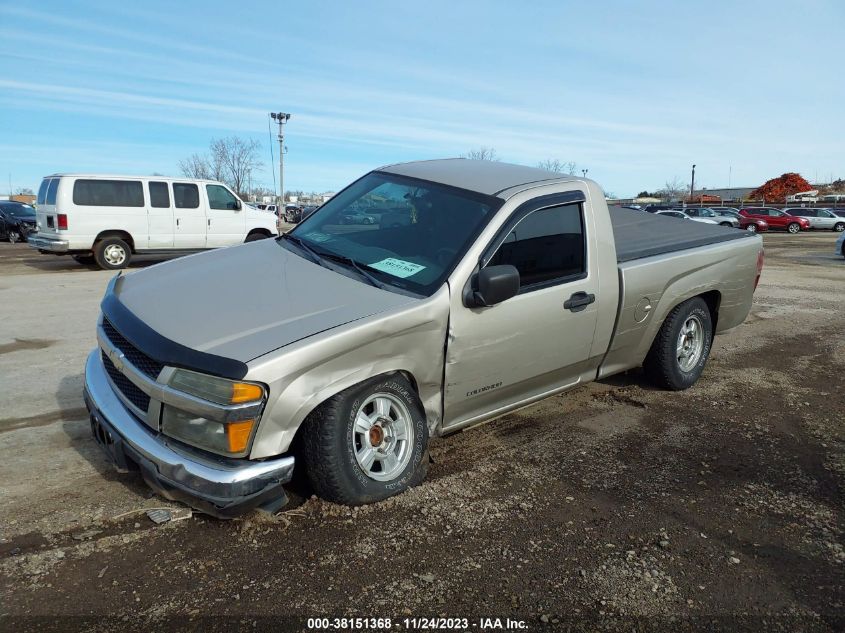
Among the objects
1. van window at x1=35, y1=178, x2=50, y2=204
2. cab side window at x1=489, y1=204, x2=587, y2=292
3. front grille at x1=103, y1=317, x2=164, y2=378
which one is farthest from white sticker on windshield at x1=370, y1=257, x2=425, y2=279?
van window at x1=35, y1=178, x2=50, y2=204

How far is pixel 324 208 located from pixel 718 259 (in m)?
3.33

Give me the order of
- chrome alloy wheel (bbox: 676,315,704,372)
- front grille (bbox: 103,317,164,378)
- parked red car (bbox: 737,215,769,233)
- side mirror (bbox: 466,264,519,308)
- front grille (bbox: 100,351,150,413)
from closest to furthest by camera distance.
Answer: front grille (bbox: 103,317,164,378), front grille (bbox: 100,351,150,413), side mirror (bbox: 466,264,519,308), chrome alloy wheel (bbox: 676,315,704,372), parked red car (bbox: 737,215,769,233)

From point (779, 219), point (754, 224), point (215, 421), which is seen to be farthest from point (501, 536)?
point (779, 219)

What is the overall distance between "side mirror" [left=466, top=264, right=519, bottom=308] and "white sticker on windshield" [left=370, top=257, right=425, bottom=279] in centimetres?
35

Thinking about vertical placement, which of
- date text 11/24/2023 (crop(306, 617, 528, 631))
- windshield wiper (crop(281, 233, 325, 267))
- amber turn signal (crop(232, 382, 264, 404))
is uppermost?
windshield wiper (crop(281, 233, 325, 267))

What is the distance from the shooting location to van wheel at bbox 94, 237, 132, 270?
41.7ft

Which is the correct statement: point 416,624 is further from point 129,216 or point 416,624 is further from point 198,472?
point 129,216

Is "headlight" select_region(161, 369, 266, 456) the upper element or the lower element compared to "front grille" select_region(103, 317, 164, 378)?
lower

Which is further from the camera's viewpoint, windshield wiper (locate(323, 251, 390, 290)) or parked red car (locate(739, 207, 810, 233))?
parked red car (locate(739, 207, 810, 233))

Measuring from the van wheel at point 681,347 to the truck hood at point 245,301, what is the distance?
8.74ft

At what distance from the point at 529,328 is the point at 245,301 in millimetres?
1626

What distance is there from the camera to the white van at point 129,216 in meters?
12.4

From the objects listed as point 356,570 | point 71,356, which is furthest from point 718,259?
point 71,356

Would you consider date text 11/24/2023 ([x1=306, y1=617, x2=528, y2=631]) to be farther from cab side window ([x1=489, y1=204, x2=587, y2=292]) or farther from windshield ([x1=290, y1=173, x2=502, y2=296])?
cab side window ([x1=489, y1=204, x2=587, y2=292])
